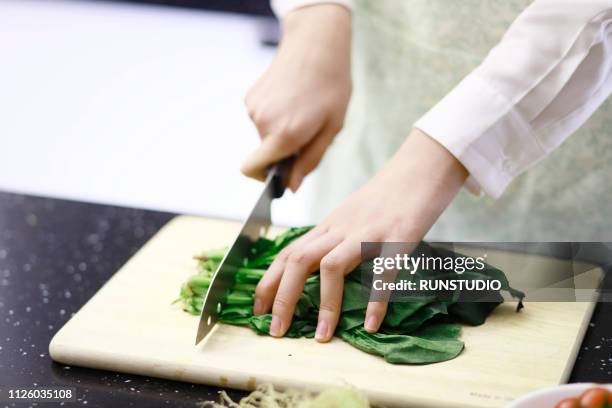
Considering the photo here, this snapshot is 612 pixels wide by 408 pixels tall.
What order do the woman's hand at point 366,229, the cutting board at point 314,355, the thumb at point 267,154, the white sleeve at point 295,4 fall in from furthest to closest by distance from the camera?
the white sleeve at point 295,4, the thumb at point 267,154, the woman's hand at point 366,229, the cutting board at point 314,355

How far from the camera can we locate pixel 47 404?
1.09m

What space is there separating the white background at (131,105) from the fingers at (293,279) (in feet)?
7.38

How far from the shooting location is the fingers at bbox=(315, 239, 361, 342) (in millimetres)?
1204

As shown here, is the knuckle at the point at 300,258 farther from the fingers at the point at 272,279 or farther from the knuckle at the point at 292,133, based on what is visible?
the knuckle at the point at 292,133

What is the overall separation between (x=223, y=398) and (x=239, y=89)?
4036 millimetres

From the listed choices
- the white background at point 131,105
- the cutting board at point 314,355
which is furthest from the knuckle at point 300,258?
the white background at point 131,105

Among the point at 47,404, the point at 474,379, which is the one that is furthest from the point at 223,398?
the point at 474,379

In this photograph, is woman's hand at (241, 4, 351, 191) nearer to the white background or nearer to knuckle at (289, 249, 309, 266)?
knuckle at (289, 249, 309, 266)

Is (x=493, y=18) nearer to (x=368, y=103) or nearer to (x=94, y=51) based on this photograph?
(x=368, y=103)

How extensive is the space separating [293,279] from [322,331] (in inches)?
3.2

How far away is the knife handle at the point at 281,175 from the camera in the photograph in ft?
4.97

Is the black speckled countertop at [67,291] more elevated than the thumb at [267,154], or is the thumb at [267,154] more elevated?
the thumb at [267,154]

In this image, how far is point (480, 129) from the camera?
4.09 ft

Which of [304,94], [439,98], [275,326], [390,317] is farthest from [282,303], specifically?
[439,98]
